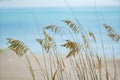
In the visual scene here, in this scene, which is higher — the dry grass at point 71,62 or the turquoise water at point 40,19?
the turquoise water at point 40,19

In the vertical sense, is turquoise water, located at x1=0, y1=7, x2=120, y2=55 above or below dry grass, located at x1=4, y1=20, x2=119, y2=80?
above

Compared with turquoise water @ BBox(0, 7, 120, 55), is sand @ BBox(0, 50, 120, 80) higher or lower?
lower

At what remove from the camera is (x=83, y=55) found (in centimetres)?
170

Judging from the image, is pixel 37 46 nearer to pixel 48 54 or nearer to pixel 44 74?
pixel 48 54

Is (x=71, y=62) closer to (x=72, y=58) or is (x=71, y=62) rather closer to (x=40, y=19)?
(x=72, y=58)

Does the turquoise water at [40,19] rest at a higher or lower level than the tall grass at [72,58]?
higher

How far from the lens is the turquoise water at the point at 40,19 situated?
1.75m

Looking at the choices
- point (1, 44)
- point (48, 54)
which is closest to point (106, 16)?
point (48, 54)

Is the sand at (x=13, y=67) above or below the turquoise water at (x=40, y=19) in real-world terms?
below

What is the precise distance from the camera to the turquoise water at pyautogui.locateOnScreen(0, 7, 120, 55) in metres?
1.75

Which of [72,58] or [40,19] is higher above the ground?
[40,19]

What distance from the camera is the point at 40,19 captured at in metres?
1.76

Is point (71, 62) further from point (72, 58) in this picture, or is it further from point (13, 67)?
point (13, 67)

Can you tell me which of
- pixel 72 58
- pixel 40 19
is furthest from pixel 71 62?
pixel 40 19
